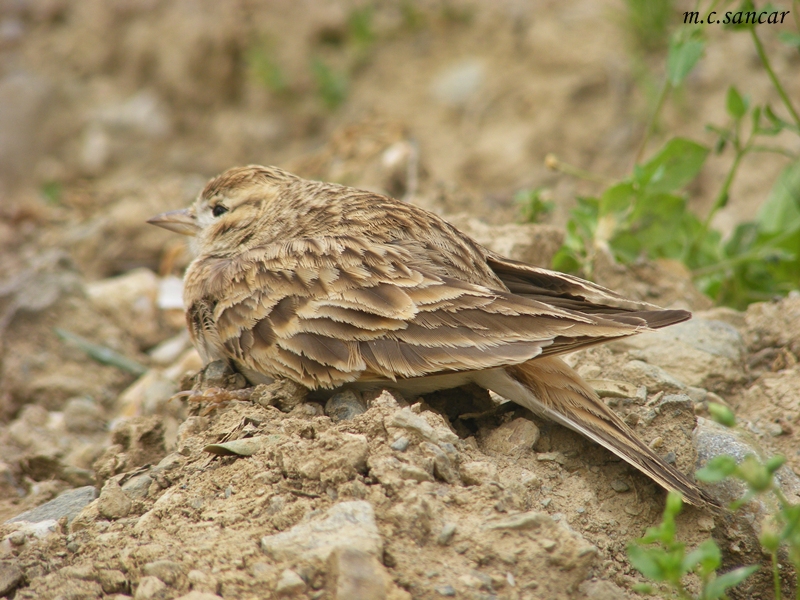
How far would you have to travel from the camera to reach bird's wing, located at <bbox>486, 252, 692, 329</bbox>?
3570mm

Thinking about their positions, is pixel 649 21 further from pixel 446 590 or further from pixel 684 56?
pixel 446 590

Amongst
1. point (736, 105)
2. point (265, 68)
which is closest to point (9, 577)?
point (736, 105)

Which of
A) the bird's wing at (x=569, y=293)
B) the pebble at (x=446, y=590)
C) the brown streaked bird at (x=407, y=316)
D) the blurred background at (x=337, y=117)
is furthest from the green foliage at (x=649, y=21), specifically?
the pebble at (x=446, y=590)

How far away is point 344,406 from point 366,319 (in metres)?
0.38

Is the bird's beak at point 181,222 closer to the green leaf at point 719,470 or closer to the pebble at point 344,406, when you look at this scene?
the pebble at point 344,406

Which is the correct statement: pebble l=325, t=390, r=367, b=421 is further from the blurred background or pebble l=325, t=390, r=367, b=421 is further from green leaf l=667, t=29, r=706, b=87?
green leaf l=667, t=29, r=706, b=87

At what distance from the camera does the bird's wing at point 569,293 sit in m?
3.57

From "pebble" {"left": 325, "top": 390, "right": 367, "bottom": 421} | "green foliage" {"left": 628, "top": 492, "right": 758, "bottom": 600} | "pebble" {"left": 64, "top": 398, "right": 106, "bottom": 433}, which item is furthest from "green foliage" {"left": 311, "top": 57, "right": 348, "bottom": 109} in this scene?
"green foliage" {"left": 628, "top": 492, "right": 758, "bottom": 600}

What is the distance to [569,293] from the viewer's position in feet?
13.0

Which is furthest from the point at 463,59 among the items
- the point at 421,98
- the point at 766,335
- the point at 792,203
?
the point at 766,335

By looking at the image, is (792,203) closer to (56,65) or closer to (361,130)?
(361,130)

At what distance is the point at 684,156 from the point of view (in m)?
5.46

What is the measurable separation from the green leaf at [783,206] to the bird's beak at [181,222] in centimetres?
370

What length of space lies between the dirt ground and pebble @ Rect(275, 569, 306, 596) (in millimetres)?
13
